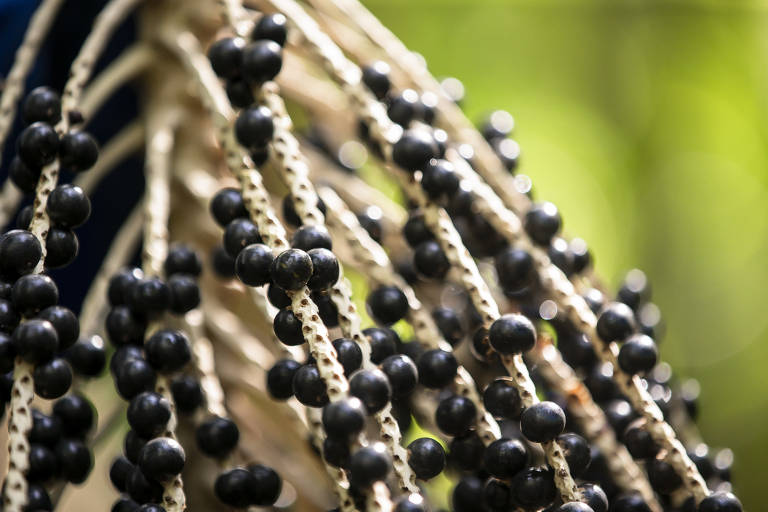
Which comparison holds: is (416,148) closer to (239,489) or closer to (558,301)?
(558,301)

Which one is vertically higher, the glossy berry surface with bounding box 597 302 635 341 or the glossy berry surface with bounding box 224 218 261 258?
the glossy berry surface with bounding box 597 302 635 341

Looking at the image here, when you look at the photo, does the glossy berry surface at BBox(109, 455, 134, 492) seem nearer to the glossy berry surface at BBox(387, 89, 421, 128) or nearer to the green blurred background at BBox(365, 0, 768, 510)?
the glossy berry surface at BBox(387, 89, 421, 128)

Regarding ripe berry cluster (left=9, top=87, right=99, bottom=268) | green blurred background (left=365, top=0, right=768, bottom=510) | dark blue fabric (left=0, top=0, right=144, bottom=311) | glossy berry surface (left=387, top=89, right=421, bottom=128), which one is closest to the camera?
ripe berry cluster (left=9, top=87, right=99, bottom=268)

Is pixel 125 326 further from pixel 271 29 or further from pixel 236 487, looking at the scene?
pixel 271 29

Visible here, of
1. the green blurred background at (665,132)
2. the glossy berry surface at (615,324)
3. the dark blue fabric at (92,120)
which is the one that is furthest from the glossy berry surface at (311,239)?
the green blurred background at (665,132)

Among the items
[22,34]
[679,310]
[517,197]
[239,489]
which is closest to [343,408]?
[239,489]

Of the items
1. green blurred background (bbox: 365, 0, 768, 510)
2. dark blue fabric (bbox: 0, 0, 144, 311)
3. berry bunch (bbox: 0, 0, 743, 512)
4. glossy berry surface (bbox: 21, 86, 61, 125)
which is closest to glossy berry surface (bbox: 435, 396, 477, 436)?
berry bunch (bbox: 0, 0, 743, 512)

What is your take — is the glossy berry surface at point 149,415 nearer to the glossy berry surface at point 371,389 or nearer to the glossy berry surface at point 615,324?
the glossy berry surface at point 371,389

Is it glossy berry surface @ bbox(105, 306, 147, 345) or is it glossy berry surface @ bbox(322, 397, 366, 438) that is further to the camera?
glossy berry surface @ bbox(105, 306, 147, 345)

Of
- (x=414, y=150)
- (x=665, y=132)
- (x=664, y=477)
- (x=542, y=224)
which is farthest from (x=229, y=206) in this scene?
(x=665, y=132)
